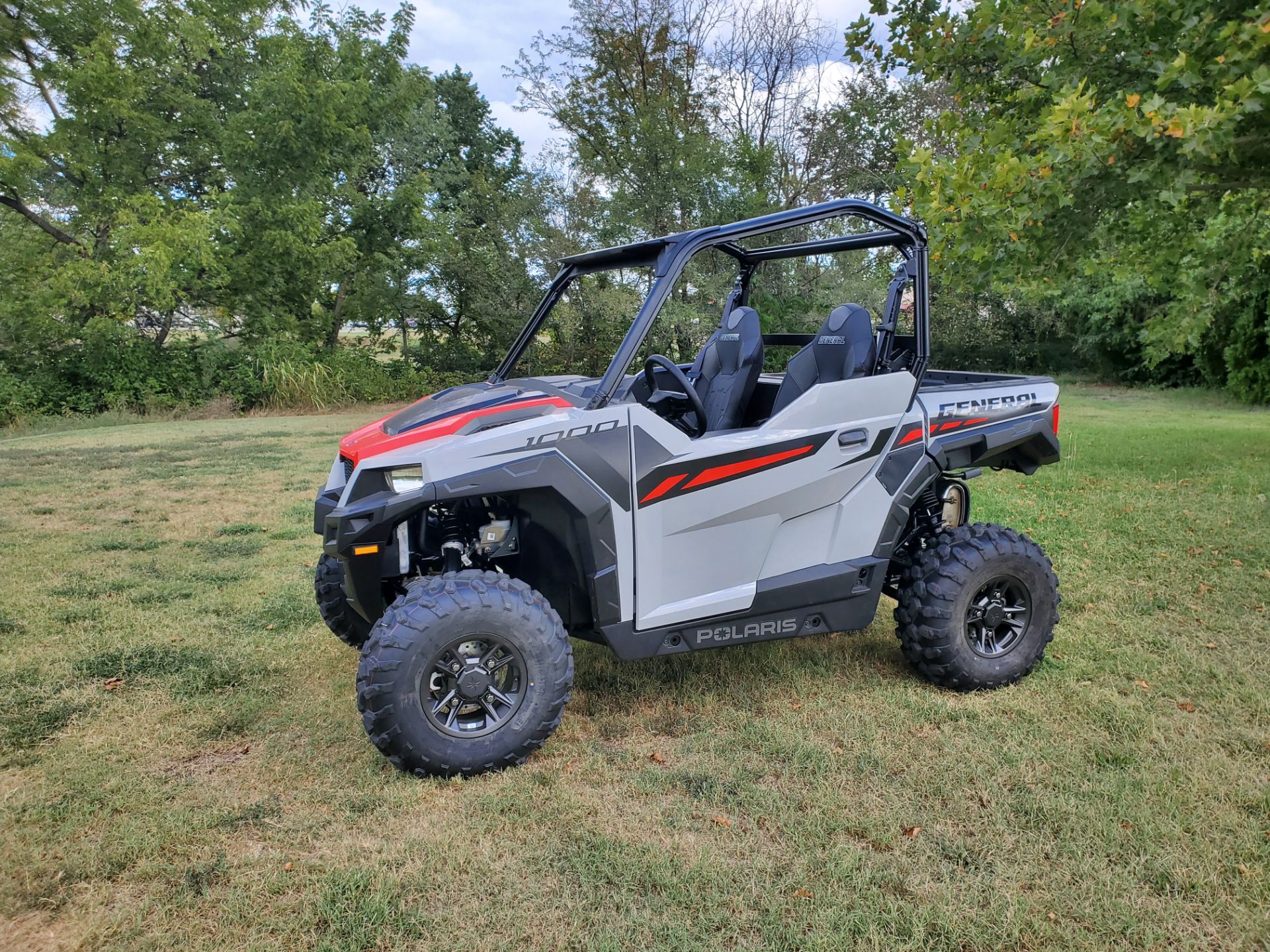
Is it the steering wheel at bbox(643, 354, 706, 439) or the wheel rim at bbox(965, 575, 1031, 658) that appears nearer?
the steering wheel at bbox(643, 354, 706, 439)

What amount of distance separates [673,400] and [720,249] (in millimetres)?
804

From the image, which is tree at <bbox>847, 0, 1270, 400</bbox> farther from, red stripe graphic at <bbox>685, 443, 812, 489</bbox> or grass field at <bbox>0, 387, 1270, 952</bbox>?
red stripe graphic at <bbox>685, 443, 812, 489</bbox>

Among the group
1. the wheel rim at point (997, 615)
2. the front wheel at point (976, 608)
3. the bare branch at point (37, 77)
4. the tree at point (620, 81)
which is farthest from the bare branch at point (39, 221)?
the wheel rim at point (997, 615)

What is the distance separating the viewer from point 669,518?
328 cm

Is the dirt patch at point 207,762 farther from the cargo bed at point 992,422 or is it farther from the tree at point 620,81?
the tree at point 620,81

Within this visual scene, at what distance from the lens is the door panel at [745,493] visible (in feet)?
10.7

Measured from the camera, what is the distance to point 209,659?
4.28 m

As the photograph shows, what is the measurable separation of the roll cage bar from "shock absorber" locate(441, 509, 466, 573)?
2.55 feet

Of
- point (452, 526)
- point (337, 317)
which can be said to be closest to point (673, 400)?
point (452, 526)

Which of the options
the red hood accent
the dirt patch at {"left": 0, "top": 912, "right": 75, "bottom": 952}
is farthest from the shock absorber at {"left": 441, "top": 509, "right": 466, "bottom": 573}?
the dirt patch at {"left": 0, "top": 912, "right": 75, "bottom": 952}

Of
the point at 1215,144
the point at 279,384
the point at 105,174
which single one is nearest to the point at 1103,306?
the point at 1215,144

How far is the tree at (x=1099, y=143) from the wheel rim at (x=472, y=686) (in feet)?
14.3

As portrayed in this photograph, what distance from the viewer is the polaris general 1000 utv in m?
3.08

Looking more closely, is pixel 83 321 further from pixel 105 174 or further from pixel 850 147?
pixel 850 147
